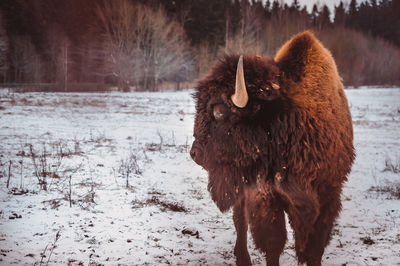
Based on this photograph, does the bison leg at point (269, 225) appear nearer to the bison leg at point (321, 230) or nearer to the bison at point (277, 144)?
the bison at point (277, 144)

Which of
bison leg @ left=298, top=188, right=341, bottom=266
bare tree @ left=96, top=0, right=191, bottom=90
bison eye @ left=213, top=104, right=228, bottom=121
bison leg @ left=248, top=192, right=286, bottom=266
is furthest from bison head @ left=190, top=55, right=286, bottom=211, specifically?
bare tree @ left=96, top=0, right=191, bottom=90

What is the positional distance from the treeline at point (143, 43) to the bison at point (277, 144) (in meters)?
16.0

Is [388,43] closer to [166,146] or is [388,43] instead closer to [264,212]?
[166,146]

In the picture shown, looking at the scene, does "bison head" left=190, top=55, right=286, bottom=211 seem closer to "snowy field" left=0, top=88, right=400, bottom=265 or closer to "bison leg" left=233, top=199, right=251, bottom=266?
"bison leg" left=233, top=199, right=251, bottom=266

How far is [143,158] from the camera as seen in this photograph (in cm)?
696

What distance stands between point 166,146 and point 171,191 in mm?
3210

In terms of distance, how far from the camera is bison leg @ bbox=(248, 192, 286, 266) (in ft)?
9.02

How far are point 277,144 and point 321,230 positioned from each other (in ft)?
3.15

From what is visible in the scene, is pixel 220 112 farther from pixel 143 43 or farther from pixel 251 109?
pixel 143 43

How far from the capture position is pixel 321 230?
2.78 meters

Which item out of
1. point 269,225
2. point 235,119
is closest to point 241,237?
point 269,225

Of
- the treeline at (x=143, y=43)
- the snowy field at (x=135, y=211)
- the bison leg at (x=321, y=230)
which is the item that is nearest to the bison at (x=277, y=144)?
the bison leg at (x=321, y=230)

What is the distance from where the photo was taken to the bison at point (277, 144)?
2643mm

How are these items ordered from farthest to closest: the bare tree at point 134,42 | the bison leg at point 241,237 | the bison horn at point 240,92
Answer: the bare tree at point 134,42 < the bison leg at point 241,237 < the bison horn at point 240,92
